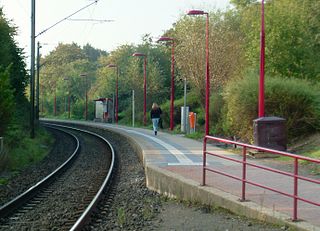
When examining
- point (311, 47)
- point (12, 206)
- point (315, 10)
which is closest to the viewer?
point (12, 206)

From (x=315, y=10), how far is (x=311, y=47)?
489 centimetres

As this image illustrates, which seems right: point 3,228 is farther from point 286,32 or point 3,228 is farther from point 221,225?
point 286,32

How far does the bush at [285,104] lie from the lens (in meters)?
23.5

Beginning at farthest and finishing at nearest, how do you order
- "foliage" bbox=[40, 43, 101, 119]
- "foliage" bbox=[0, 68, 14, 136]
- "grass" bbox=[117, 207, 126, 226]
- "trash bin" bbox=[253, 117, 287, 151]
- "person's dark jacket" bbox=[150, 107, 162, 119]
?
"foliage" bbox=[40, 43, 101, 119] → "person's dark jacket" bbox=[150, 107, 162, 119] → "foliage" bbox=[0, 68, 14, 136] → "trash bin" bbox=[253, 117, 287, 151] → "grass" bbox=[117, 207, 126, 226]

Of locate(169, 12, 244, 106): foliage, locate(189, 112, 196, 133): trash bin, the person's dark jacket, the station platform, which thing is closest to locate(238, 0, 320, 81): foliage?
locate(189, 112, 196, 133): trash bin

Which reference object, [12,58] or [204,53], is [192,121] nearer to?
[204,53]

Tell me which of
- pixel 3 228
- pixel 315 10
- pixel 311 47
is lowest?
pixel 3 228

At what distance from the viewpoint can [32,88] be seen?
1398 inches

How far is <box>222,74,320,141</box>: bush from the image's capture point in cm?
2347

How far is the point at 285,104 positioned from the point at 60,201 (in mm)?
11765

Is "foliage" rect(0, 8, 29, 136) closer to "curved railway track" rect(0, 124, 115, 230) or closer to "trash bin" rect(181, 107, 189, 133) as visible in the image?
"curved railway track" rect(0, 124, 115, 230)

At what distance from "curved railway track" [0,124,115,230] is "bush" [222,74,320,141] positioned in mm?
5796

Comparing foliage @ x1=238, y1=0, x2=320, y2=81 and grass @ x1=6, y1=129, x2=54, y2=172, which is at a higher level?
foliage @ x1=238, y1=0, x2=320, y2=81

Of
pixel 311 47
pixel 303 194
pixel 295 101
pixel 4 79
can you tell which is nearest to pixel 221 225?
pixel 303 194
